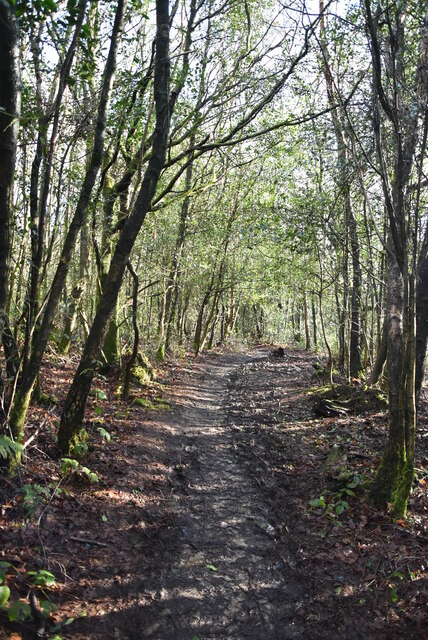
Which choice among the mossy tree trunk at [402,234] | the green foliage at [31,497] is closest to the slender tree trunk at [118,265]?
the green foliage at [31,497]

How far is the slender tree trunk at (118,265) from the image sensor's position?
6125 mm

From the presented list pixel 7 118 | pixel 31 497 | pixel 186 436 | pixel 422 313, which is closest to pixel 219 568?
pixel 31 497

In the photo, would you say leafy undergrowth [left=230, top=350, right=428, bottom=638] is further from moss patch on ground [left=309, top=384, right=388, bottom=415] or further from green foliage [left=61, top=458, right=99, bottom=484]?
green foliage [left=61, top=458, right=99, bottom=484]

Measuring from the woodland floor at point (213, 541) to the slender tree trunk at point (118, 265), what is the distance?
520mm

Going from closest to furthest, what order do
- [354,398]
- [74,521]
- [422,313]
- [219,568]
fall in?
[219,568] < [74,521] < [422,313] < [354,398]

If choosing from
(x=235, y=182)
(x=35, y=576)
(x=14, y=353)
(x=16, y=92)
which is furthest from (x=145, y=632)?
(x=235, y=182)

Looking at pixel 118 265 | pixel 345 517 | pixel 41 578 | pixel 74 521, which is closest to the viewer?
pixel 41 578

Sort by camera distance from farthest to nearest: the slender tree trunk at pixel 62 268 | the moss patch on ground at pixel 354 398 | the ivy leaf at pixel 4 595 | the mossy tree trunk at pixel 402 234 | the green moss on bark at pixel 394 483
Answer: the moss patch on ground at pixel 354 398 < the slender tree trunk at pixel 62 268 < the green moss on bark at pixel 394 483 < the mossy tree trunk at pixel 402 234 < the ivy leaf at pixel 4 595

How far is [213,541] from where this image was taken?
16.7 ft

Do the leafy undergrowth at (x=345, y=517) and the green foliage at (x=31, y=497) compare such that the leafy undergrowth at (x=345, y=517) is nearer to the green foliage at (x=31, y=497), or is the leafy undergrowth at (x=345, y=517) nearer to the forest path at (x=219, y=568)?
the forest path at (x=219, y=568)

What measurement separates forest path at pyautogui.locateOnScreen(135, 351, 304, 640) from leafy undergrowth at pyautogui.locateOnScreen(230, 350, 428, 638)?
0.25 m

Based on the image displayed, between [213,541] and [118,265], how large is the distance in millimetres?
3985

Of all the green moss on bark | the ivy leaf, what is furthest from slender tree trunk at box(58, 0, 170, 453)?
the green moss on bark

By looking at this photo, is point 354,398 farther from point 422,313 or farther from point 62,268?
point 62,268
